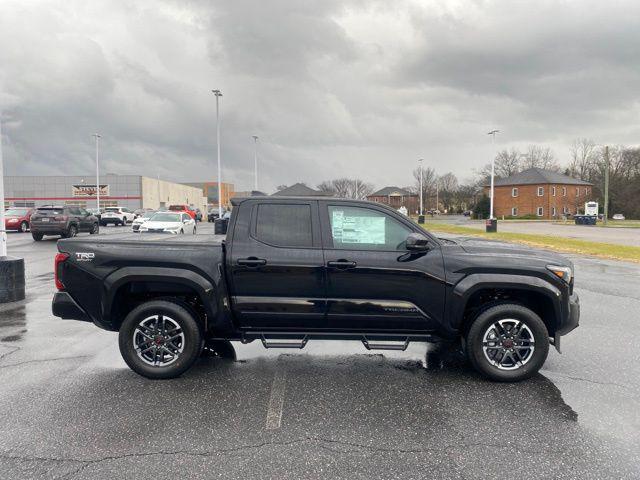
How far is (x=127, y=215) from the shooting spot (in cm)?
4116

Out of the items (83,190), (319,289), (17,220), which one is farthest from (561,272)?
(83,190)

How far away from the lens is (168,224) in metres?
19.8

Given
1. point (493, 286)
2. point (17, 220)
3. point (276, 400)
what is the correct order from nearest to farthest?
point (276, 400) → point (493, 286) → point (17, 220)

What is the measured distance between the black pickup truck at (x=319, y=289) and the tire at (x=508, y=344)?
0.03 ft

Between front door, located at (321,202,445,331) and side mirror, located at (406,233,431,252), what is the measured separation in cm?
11

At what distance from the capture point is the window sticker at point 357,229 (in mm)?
4266

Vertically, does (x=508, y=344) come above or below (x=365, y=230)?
below

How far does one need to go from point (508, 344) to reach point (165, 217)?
19271 mm

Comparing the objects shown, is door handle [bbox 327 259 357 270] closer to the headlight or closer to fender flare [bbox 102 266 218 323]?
fender flare [bbox 102 266 218 323]

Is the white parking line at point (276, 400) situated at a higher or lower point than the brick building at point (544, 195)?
lower

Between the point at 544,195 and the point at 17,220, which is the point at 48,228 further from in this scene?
the point at 544,195

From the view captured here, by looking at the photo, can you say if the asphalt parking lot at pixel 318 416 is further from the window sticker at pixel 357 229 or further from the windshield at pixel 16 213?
the windshield at pixel 16 213

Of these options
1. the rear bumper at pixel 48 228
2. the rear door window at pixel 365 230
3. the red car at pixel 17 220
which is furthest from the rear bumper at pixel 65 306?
Result: the red car at pixel 17 220

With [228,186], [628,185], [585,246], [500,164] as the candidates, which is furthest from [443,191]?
[585,246]
